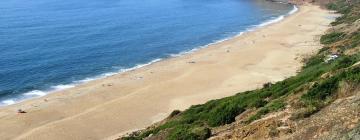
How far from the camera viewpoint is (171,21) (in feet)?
326

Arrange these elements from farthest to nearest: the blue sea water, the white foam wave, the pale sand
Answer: the blue sea water, the white foam wave, the pale sand

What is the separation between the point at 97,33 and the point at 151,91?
3586cm

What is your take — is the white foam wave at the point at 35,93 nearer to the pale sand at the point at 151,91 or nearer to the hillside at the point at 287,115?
the pale sand at the point at 151,91

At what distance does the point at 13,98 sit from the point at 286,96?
32430 millimetres

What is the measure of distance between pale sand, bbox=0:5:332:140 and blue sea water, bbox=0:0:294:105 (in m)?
4.40

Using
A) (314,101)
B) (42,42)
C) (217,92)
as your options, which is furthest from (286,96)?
(42,42)

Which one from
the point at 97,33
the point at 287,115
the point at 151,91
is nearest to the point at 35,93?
the point at 151,91

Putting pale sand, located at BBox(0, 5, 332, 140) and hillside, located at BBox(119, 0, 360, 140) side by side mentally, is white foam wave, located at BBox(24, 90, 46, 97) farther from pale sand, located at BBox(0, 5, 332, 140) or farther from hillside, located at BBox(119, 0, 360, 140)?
hillside, located at BBox(119, 0, 360, 140)

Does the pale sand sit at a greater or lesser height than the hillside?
lesser

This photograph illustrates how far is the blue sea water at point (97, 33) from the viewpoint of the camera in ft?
197

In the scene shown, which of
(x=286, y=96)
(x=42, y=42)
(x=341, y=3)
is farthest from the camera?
(x=341, y=3)

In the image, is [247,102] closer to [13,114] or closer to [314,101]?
[314,101]

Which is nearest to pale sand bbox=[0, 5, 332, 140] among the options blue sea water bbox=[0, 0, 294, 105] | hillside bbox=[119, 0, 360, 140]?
blue sea water bbox=[0, 0, 294, 105]

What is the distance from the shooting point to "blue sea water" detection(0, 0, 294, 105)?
60125mm
